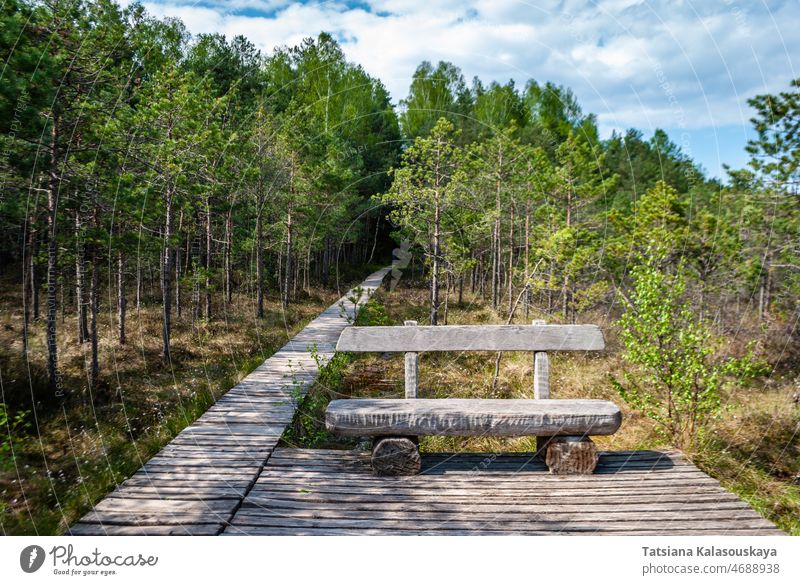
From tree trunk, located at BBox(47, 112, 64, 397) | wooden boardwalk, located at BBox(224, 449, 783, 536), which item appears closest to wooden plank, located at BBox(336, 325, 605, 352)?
wooden boardwalk, located at BBox(224, 449, 783, 536)

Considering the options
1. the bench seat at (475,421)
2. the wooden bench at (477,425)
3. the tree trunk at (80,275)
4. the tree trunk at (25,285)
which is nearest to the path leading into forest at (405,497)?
the wooden bench at (477,425)

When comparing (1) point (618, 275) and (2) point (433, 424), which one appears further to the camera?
(1) point (618, 275)

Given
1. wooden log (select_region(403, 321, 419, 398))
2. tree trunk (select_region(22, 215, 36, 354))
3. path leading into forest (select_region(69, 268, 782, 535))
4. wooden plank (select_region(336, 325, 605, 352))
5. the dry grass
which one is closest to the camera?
path leading into forest (select_region(69, 268, 782, 535))

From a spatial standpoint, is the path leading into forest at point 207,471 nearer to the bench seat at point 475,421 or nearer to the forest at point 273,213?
the forest at point 273,213

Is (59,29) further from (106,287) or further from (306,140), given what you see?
(106,287)

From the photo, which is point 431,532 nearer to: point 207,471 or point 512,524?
point 512,524

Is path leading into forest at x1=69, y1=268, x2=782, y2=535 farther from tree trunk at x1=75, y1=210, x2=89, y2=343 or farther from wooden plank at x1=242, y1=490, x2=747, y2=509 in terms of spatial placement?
tree trunk at x1=75, y1=210, x2=89, y2=343

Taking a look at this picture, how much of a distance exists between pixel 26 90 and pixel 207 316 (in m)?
7.92
